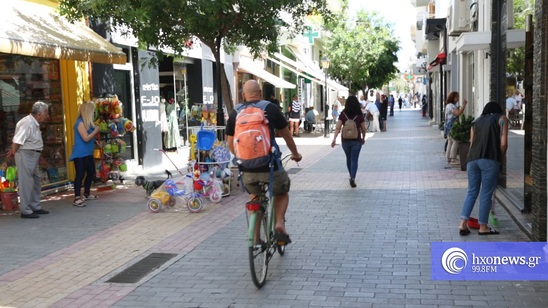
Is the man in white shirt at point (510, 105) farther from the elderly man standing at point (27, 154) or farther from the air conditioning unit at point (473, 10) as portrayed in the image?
the elderly man standing at point (27, 154)

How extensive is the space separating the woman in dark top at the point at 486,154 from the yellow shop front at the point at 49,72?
6.52 meters

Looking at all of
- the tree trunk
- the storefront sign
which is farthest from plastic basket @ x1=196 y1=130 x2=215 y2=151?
the tree trunk

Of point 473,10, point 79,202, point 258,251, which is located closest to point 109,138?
point 79,202

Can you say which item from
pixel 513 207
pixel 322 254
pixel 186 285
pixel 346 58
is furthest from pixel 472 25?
pixel 346 58

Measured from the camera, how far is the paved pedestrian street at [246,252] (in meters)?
5.29

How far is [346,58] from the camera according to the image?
137ft

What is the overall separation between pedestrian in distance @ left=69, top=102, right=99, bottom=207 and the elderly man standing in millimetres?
859

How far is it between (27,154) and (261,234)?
4838 mm

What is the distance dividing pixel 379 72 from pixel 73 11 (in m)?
38.4

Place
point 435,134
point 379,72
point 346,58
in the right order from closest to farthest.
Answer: point 435,134, point 346,58, point 379,72

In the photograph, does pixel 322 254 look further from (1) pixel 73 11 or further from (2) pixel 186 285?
(1) pixel 73 11

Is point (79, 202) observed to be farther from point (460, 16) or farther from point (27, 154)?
point (460, 16)

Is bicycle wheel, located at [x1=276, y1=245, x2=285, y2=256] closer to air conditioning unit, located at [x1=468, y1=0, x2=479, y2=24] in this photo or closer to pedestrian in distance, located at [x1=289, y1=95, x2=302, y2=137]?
air conditioning unit, located at [x1=468, y1=0, x2=479, y2=24]

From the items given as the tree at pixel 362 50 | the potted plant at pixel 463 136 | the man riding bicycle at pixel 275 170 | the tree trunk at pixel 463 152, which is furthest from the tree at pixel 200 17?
the tree at pixel 362 50
